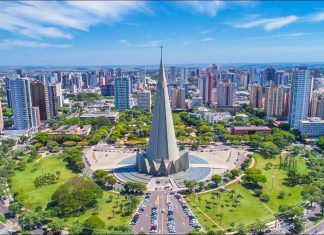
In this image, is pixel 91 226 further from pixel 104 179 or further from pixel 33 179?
pixel 33 179

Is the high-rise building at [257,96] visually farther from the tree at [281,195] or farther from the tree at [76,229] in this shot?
the tree at [76,229]

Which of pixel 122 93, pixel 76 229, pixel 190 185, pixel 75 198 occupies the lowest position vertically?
pixel 76 229

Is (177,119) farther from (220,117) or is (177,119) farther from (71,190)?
(71,190)

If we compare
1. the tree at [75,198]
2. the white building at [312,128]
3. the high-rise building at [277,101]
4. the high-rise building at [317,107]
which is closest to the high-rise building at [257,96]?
the high-rise building at [277,101]

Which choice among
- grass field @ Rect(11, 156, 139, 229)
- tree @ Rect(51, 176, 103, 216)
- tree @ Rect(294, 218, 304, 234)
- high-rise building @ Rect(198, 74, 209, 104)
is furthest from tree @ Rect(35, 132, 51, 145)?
high-rise building @ Rect(198, 74, 209, 104)

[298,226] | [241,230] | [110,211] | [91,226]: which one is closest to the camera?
[241,230]

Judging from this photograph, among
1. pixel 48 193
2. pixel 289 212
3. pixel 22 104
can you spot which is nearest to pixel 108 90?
pixel 22 104

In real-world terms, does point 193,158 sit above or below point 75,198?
below
